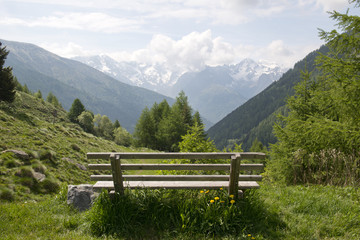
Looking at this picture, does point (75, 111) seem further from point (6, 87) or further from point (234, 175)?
point (234, 175)

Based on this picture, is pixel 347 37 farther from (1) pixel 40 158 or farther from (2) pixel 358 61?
(1) pixel 40 158

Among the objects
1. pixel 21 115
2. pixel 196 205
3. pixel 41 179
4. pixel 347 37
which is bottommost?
pixel 41 179

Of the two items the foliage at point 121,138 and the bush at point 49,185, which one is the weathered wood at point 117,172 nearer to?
the bush at point 49,185

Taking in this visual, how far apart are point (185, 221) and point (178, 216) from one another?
0.75ft

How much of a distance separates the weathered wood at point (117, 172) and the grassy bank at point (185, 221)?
12.3 inches

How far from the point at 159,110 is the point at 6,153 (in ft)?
184

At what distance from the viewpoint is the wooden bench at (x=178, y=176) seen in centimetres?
502

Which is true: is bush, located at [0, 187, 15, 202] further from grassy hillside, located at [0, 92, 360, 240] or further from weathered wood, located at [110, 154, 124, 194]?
weathered wood, located at [110, 154, 124, 194]

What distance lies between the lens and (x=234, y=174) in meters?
5.04

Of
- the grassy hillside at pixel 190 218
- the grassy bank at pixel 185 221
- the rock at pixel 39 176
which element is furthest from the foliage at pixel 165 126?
the grassy bank at pixel 185 221

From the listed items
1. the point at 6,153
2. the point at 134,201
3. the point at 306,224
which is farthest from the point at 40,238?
the point at 6,153

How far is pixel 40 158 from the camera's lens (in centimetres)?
1309

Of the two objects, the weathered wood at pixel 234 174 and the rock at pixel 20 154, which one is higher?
the weathered wood at pixel 234 174

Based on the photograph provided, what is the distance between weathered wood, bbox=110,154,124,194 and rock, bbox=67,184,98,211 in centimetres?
133
